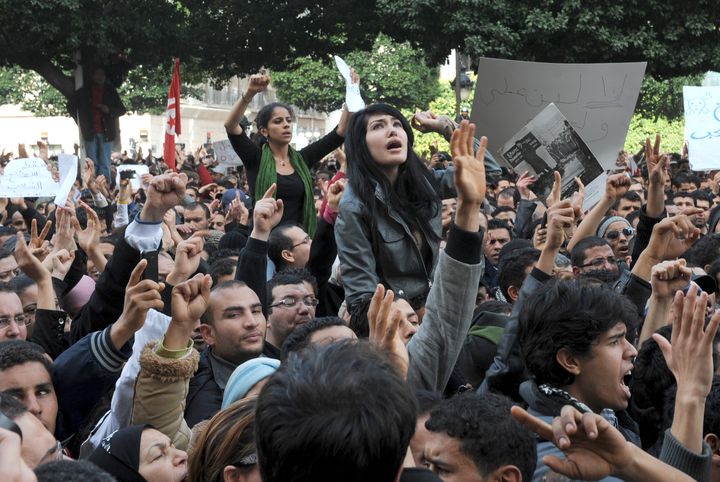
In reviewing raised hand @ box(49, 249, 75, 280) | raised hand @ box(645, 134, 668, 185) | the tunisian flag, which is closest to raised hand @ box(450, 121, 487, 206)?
raised hand @ box(645, 134, 668, 185)

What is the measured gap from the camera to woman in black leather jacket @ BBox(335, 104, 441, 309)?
4793 millimetres

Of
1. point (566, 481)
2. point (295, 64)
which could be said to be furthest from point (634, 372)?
point (295, 64)

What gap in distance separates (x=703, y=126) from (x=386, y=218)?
6330 millimetres

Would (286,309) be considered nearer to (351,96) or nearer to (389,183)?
(389,183)

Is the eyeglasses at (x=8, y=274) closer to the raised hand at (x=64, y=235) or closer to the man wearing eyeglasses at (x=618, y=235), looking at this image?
the raised hand at (x=64, y=235)

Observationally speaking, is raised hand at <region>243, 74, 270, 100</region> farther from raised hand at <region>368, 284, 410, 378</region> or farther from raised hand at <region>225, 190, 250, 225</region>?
raised hand at <region>368, 284, 410, 378</region>

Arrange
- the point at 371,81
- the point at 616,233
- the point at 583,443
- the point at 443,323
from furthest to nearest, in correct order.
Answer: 1. the point at 371,81
2. the point at 616,233
3. the point at 443,323
4. the point at 583,443

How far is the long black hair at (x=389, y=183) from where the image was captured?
191 inches

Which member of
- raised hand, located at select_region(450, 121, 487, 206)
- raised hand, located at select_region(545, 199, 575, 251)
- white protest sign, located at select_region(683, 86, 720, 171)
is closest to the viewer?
raised hand, located at select_region(450, 121, 487, 206)

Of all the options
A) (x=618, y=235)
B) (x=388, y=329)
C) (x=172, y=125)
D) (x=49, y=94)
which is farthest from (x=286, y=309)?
(x=49, y=94)

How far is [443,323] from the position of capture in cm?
331

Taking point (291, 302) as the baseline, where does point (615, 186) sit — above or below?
above

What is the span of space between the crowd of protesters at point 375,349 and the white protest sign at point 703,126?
3.73 meters

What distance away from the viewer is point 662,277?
4.15 m
